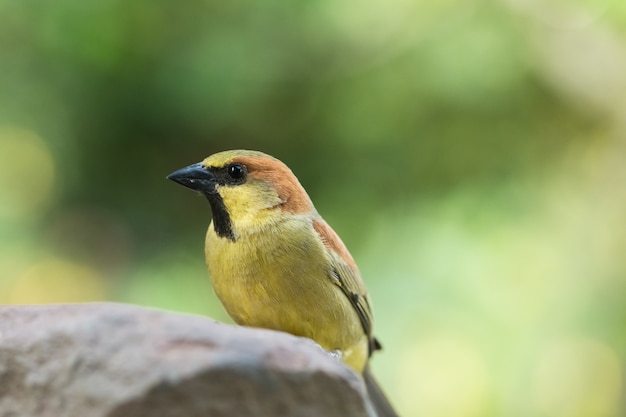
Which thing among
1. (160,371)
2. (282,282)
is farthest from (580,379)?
(160,371)

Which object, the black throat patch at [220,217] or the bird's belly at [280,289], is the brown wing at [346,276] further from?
the black throat patch at [220,217]

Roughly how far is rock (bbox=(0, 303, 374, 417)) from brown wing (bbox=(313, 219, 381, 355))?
30.9 inches

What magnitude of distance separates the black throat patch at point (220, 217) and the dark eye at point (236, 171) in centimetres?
7

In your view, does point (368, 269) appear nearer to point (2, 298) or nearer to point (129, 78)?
point (129, 78)

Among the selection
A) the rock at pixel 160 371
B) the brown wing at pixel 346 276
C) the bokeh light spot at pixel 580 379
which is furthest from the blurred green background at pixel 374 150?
the rock at pixel 160 371

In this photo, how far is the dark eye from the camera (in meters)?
2.20

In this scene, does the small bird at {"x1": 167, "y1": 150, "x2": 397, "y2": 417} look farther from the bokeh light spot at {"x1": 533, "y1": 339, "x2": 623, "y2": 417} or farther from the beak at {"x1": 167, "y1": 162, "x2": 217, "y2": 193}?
the bokeh light spot at {"x1": 533, "y1": 339, "x2": 623, "y2": 417}

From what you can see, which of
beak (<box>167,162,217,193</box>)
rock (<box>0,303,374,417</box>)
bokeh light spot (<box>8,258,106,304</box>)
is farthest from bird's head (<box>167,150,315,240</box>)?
bokeh light spot (<box>8,258,106,304</box>)

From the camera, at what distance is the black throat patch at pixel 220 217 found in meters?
2.19

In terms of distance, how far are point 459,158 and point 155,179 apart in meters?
1.39

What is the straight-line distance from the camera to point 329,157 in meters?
3.72

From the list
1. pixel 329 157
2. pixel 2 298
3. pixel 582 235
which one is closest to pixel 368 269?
pixel 329 157

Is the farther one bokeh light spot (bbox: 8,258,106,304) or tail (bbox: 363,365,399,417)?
bokeh light spot (bbox: 8,258,106,304)

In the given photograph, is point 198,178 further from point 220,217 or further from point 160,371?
point 160,371
